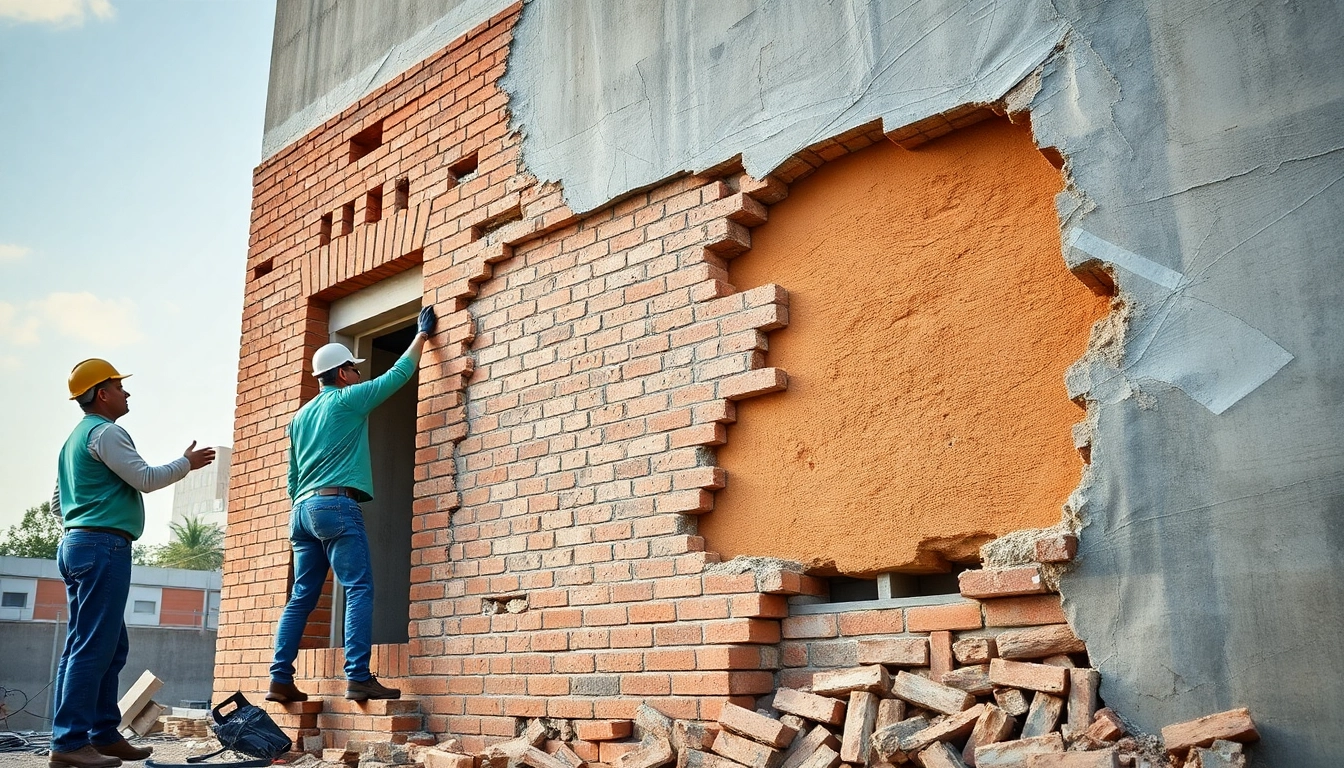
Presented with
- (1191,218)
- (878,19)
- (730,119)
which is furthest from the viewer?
(730,119)

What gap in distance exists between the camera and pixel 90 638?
4.34m

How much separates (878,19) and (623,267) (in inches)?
56.1

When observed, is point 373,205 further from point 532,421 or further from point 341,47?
point 532,421

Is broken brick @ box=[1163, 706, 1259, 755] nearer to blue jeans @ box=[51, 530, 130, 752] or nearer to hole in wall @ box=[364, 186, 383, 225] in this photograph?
blue jeans @ box=[51, 530, 130, 752]

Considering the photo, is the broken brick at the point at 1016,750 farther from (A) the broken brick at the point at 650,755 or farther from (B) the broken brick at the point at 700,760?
(A) the broken brick at the point at 650,755

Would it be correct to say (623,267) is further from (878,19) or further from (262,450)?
(262,450)

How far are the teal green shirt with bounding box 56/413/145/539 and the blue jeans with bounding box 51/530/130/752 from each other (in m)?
0.06

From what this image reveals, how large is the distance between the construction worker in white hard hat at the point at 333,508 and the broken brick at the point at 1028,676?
2813 mm

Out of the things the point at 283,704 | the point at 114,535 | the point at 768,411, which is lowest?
the point at 283,704

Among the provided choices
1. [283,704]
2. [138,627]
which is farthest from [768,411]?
[138,627]

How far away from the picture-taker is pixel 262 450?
20.0 feet

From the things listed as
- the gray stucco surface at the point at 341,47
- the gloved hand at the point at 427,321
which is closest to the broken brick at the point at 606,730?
the gloved hand at the point at 427,321

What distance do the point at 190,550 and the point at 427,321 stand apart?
49265mm

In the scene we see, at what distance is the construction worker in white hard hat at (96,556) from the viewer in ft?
14.1
